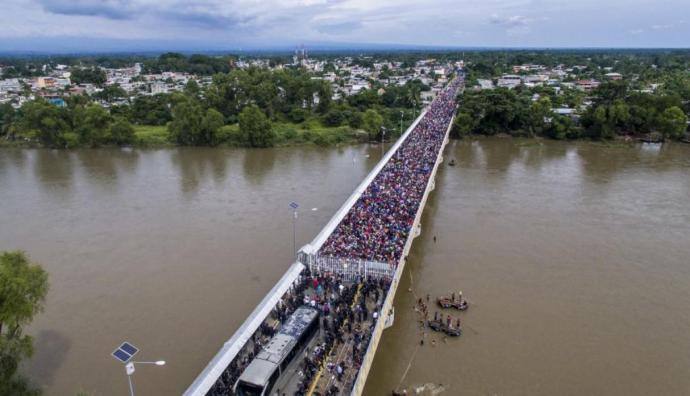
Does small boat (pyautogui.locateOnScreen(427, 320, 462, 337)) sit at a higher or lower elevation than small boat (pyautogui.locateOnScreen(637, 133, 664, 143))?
lower

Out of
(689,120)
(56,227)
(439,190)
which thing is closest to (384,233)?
(439,190)

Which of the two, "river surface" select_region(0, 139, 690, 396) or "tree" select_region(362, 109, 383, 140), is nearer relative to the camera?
"river surface" select_region(0, 139, 690, 396)

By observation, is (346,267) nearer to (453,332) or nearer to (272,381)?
(453,332)

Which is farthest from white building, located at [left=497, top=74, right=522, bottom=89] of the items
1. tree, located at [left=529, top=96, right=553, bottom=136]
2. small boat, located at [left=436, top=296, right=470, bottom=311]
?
small boat, located at [left=436, top=296, right=470, bottom=311]

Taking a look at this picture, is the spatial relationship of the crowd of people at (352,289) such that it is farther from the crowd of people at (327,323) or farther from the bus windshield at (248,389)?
the bus windshield at (248,389)

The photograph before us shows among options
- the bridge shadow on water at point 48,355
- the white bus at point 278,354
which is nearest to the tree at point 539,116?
the white bus at point 278,354

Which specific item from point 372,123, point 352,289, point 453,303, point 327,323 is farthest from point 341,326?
point 372,123

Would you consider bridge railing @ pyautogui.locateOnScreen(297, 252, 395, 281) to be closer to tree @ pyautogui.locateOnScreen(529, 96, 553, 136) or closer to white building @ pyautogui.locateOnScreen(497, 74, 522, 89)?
tree @ pyautogui.locateOnScreen(529, 96, 553, 136)
